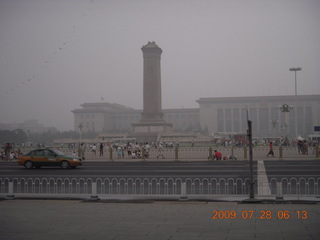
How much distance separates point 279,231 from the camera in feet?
26.8

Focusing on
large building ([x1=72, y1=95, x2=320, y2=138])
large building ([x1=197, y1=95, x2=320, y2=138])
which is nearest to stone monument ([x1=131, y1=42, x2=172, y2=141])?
large building ([x1=72, y1=95, x2=320, y2=138])

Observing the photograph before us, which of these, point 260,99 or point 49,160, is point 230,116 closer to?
A: point 260,99

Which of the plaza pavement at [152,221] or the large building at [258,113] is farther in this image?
the large building at [258,113]

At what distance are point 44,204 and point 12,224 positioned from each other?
2.74 metres

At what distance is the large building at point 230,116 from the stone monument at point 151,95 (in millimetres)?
33077

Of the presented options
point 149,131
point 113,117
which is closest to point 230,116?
point 113,117

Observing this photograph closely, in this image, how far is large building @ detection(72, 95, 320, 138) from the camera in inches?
4882

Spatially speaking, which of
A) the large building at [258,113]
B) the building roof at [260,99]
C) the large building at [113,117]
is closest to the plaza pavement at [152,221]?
the large building at [258,113]

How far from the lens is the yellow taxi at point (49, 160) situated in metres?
26.1

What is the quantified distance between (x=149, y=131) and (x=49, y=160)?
5112cm

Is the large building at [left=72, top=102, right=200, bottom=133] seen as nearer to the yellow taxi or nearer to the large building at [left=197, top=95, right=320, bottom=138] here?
the large building at [left=197, top=95, right=320, bottom=138]

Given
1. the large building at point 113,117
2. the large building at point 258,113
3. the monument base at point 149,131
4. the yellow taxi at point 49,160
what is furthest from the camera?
the large building at point 113,117

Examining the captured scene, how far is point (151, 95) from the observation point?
7394 centimetres
